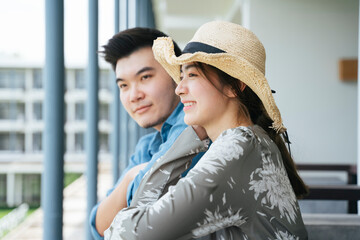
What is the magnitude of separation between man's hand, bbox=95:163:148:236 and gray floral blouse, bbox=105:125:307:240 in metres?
0.28

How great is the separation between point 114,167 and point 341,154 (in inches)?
85.8

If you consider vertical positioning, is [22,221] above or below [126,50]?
below

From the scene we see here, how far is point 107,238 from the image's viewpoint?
818 mm

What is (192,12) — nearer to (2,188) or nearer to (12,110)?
(12,110)

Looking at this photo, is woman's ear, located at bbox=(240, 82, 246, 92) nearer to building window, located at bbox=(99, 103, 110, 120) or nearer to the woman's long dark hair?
the woman's long dark hair

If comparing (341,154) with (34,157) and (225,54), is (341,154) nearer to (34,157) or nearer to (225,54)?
(225,54)

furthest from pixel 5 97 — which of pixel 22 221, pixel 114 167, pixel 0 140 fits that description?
pixel 114 167

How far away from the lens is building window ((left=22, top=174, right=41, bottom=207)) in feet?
150

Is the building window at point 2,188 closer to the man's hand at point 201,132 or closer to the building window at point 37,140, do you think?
the building window at point 37,140

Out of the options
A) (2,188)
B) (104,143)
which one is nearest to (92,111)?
(104,143)

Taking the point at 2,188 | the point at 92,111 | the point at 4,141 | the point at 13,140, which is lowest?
the point at 2,188

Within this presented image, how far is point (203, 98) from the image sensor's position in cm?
87

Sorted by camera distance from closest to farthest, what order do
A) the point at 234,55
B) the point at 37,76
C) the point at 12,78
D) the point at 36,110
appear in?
the point at 234,55 → the point at 37,76 → the point at 12,78 → the point at 36,110

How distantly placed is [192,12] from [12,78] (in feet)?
156
